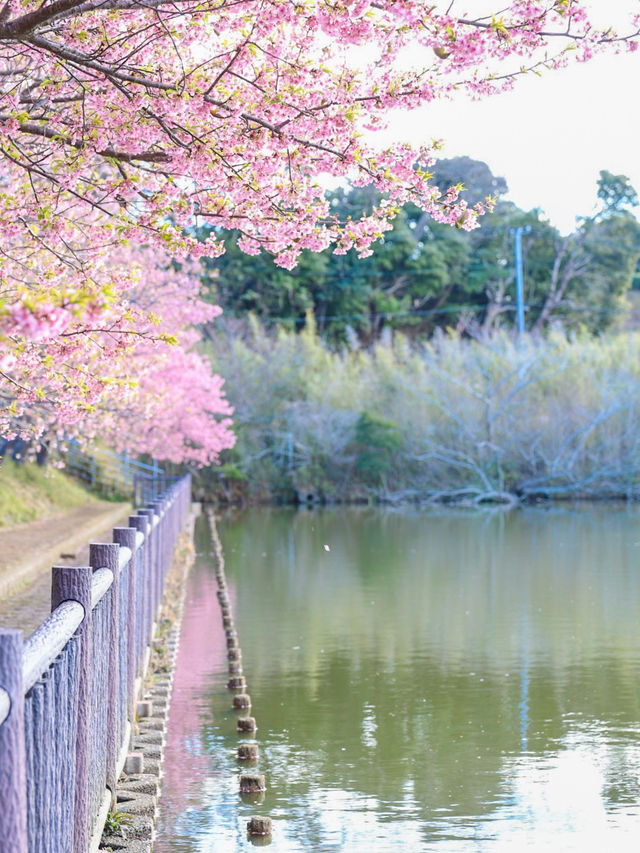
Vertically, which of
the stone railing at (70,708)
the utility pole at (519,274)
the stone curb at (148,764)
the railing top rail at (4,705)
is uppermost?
the utility pole at (519,274)

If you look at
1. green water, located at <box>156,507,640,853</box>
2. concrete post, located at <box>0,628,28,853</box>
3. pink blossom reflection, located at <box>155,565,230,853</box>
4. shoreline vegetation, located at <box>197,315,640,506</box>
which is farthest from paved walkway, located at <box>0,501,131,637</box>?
shoreline vegetation, located at <box>197,315,640,506</box>

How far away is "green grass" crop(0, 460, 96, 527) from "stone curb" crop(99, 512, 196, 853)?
419 inches

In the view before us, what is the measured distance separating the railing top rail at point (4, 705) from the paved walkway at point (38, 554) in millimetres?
8409

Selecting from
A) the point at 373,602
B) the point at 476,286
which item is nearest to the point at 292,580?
the point at 373,602

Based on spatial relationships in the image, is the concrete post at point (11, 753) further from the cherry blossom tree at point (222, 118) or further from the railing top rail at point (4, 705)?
the cherry blossom tree at point (222, 118)

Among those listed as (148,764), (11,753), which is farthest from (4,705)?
(148,764)

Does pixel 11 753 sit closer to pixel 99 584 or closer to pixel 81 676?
pixel 81 676

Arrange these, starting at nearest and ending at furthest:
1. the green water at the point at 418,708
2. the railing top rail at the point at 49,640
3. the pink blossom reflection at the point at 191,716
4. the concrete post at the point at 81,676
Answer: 1. the railing top rail at the point at 49,640
2. the concrete post at the point at 81,676
3. the green water at the point at 418,708
4. the pink blossom reflection at the point at 191,716

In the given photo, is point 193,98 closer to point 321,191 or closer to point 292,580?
point 321,191

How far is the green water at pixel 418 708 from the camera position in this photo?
7.17 meters

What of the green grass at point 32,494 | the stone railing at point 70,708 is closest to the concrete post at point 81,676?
the stone railing at point 70,708

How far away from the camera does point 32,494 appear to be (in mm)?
27047

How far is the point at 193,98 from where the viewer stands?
25.2 ft

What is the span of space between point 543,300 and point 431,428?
16551 mm
